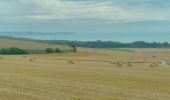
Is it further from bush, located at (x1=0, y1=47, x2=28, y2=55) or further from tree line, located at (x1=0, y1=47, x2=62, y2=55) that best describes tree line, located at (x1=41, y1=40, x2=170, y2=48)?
bush, located at (x1=0, y1=47, x2=28, y2=55)

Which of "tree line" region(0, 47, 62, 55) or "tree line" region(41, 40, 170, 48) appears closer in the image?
"tree line" region(0, 47, 62, 55)

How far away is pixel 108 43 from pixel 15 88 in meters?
128

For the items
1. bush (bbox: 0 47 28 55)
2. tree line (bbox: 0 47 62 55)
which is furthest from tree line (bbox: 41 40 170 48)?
bush (bbox: 0 47 28 55)

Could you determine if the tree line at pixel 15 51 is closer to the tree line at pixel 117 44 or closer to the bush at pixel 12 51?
the bush at pixel 12 51

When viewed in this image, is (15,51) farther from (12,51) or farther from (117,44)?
(117,44)

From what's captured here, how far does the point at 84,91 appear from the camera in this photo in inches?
587

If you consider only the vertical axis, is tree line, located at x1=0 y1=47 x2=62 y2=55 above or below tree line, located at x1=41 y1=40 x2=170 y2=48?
below

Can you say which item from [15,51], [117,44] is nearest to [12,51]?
[15,51]

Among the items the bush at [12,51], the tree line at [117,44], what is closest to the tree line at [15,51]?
the bush at [12,51]

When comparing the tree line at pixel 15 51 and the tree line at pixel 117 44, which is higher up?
the tree line at pixel 117 44

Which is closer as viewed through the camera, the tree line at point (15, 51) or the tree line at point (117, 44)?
the tree line at point (15, 51)

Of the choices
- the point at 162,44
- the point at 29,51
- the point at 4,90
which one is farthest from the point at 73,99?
the point at 162,44

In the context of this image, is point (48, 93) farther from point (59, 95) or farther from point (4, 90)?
point (4, 90)

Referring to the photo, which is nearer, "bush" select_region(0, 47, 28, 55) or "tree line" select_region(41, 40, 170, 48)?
"bush" select_region(0, 47, 28, 55)
